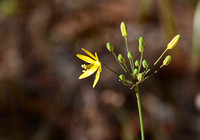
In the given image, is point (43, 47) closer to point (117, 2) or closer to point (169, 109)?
point (117, 2)

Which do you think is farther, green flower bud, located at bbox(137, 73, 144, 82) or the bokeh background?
the bokeh background

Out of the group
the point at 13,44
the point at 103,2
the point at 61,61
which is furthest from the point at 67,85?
the point at 103,2

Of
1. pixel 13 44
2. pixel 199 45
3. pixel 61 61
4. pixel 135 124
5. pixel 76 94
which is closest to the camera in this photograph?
pixel 199 45

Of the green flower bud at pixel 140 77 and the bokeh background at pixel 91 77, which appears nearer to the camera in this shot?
the green flower bud at pixel 140 77

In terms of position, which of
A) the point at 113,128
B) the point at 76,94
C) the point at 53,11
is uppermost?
the point at 53,11

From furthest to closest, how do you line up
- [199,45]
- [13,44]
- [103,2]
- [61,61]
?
1. [103,2]
2. [13,44]
3. [61,61]
4. [199,45]

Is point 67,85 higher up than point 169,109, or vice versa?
point 67,85

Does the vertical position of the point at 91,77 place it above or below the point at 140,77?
above

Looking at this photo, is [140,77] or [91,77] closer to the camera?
[140,77]
